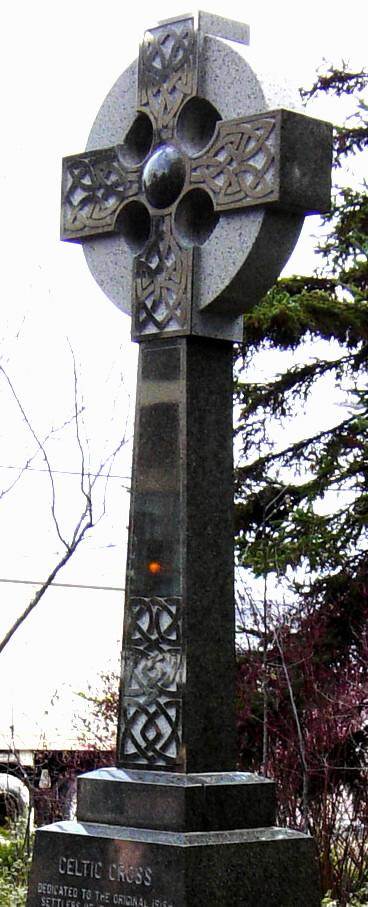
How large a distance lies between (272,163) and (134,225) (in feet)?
3.11

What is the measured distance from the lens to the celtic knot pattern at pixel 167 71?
21.0ft

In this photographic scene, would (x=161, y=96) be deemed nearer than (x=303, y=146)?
No

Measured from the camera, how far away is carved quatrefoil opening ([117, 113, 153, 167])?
6.73 meters

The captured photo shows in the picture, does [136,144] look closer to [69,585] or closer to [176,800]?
[176,800]

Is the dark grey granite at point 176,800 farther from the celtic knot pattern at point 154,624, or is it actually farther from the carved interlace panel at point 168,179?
the carved interlace panel at point 168,179

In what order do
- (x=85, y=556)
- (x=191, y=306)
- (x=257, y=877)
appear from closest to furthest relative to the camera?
(x=257, y=877)
(x=191, y=306)
(x=85, y=556)

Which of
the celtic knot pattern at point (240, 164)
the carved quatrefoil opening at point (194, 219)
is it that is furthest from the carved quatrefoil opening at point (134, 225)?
the celtic knot pattern at point (240, 164)

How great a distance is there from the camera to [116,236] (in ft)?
22.3

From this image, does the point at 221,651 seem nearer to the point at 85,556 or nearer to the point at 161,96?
the point at 161,96

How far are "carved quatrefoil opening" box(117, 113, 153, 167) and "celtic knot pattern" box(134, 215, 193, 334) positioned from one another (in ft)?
1.10

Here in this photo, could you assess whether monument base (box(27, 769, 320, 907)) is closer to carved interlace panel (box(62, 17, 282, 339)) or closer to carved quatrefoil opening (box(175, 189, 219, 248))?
carved interlace panel (box(62, 17, 282, 339))

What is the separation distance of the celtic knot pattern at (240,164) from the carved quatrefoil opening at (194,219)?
0.39 ft

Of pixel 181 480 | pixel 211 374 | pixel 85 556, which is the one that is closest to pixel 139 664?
pixel 181 480

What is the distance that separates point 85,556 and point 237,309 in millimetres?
13111
